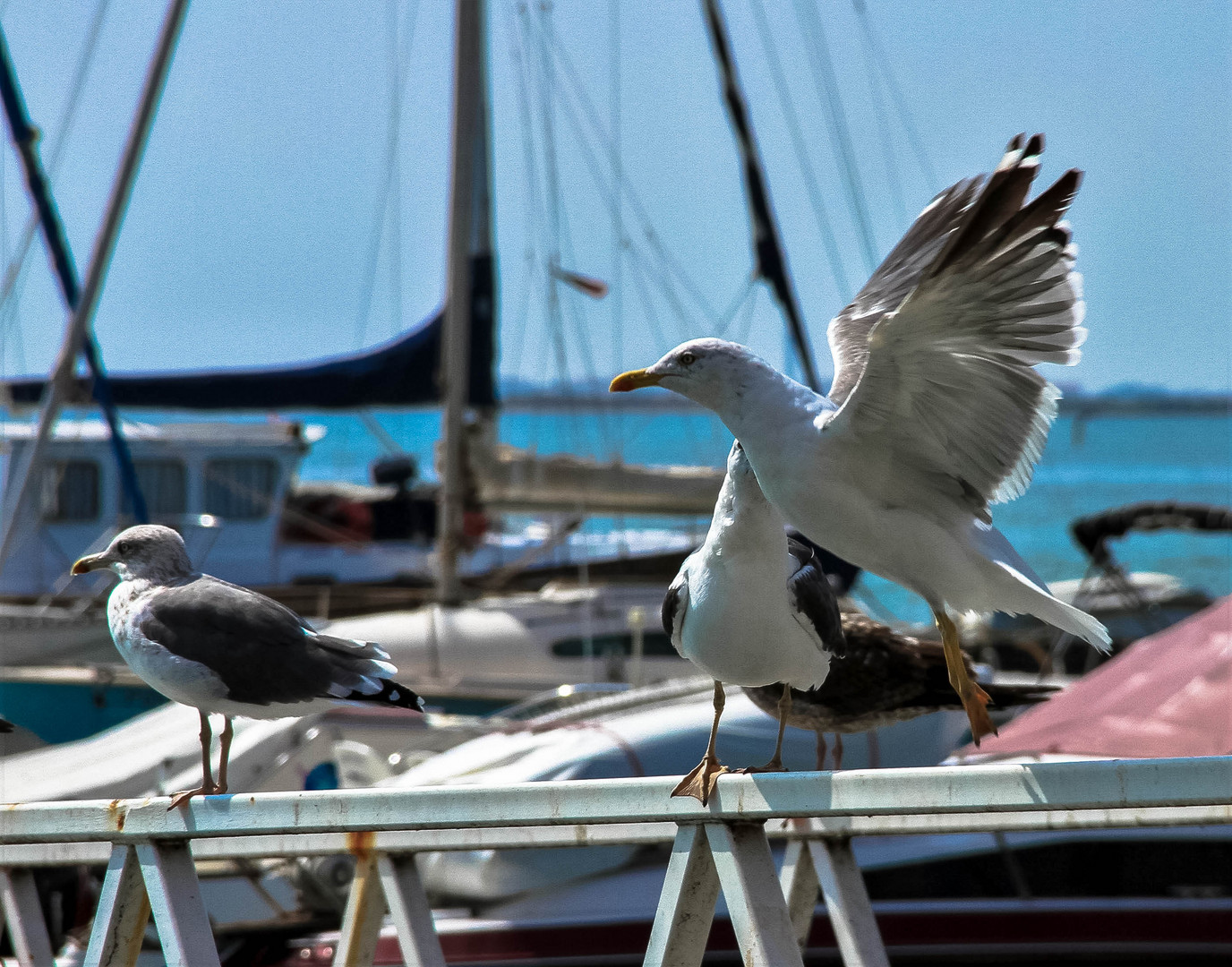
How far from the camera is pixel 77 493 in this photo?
47.9 ft

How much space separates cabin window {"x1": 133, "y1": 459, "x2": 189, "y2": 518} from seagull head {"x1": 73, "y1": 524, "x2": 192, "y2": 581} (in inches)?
473

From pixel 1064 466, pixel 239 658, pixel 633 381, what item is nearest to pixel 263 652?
pixel 239 658

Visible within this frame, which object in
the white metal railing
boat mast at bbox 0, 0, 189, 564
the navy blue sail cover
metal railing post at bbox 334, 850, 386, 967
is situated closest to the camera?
the white metal railing

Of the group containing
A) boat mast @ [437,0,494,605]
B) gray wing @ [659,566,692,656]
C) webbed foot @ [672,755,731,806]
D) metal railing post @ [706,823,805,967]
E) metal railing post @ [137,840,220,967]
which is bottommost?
metal railing post @ [706,823,805,967]

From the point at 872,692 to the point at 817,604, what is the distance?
1501 mm

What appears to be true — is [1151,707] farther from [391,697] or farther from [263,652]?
[263,652]

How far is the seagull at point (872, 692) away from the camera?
14.9 ft

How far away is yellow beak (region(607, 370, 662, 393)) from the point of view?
9.90 feet

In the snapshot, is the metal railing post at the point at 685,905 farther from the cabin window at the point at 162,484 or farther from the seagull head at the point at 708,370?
the cabin window at the point at 162,484

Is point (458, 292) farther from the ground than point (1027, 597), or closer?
farther from the ground

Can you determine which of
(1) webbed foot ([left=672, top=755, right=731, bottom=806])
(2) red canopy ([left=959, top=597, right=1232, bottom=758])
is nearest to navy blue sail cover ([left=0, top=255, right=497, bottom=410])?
(2) red canopy ([left=959, top=597, right=1232, bottom=758])

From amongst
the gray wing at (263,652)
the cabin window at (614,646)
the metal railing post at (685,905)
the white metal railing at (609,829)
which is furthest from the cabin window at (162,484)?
the metal railing post at (685,905)

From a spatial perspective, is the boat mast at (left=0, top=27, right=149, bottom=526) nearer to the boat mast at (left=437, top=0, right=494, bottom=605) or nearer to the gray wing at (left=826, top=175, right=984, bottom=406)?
the boat mast at (left=437, top=0, right=494, bottom=605)

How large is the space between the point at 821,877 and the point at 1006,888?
278 cm
